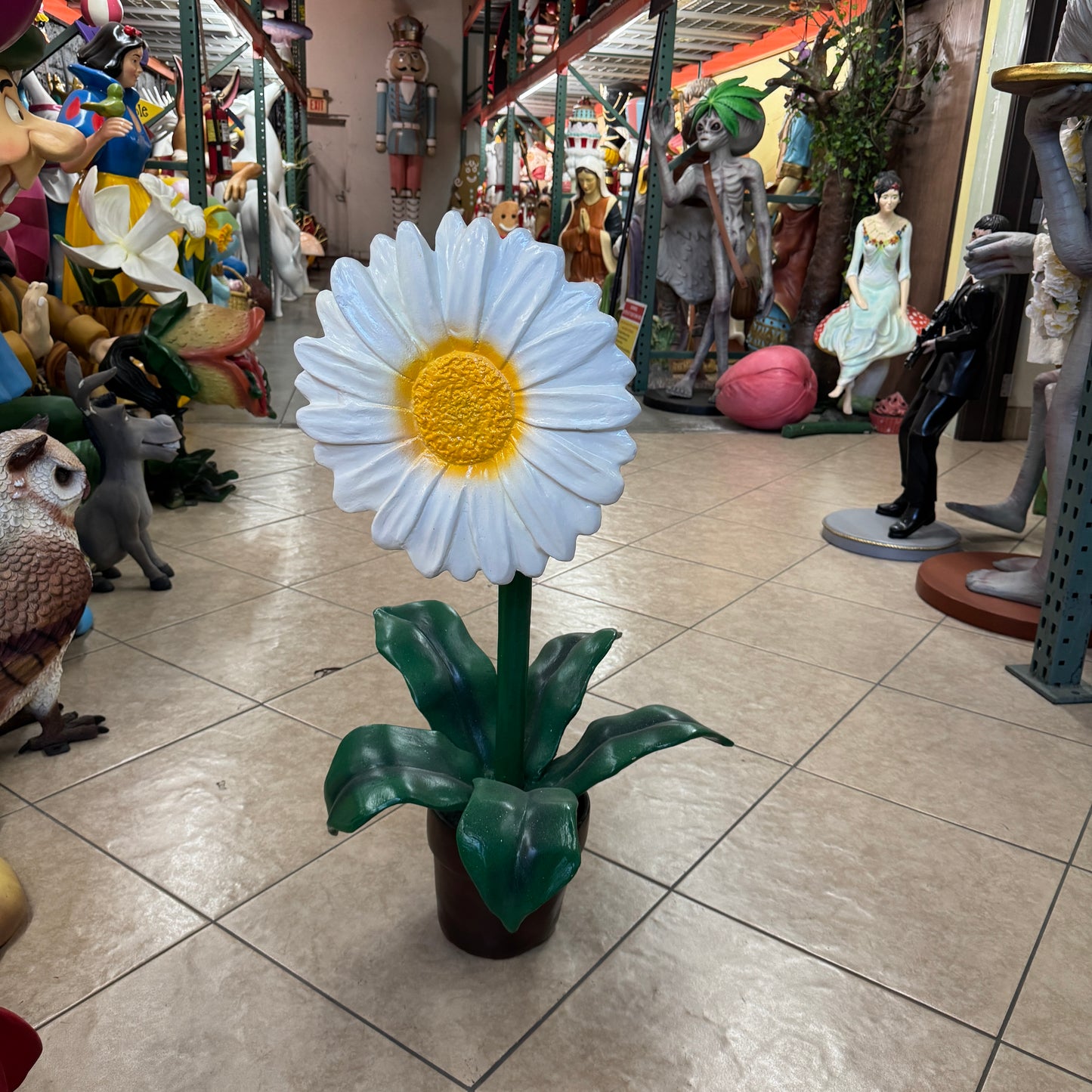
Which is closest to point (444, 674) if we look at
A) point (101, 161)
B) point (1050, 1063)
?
point (1050, 1063)

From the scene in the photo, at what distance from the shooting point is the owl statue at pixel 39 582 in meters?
1.40

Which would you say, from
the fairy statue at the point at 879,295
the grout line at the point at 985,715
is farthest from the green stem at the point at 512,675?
the fairy statue at the point at 879,295

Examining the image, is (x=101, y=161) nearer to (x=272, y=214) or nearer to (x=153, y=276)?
(x=153, y=276)

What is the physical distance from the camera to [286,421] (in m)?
4.18

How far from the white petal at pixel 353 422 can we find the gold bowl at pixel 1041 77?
143cm

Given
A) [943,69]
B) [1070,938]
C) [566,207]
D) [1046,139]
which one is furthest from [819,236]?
[1070,938]

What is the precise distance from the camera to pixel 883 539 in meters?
2.79

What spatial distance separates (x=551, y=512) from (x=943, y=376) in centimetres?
217

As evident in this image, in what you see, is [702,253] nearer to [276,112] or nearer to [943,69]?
[943,69]

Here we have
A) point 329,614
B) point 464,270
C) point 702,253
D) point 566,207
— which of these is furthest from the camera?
point 566,207

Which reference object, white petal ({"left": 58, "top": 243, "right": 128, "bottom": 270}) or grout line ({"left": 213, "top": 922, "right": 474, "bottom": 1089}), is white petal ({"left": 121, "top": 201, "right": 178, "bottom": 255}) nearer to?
white petal ({"left": 58, "top": 243, "right": 128, "bottom": 270})

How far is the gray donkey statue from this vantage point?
7.04 feet

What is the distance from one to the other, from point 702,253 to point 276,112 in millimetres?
5257

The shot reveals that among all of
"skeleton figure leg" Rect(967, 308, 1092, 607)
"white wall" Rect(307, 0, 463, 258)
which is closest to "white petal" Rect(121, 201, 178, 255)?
"skeleton figure leg" Rect(967, 308, 1092, 607)
